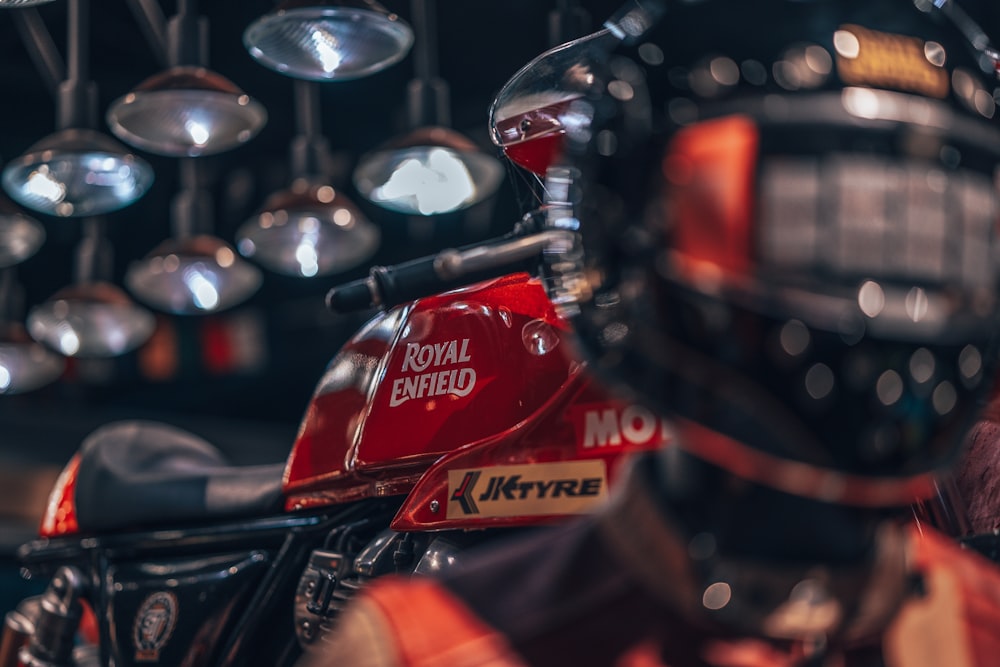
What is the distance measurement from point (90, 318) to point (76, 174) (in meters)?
1.08

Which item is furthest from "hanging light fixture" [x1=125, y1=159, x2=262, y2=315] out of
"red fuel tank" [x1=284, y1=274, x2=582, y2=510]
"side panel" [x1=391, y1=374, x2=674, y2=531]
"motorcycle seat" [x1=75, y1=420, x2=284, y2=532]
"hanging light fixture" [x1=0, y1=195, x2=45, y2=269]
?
"side panel" [x1=391, y1=374, x2=674, y2=531]

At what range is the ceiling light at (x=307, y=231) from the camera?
424 cm

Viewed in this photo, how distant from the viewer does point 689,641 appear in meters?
0.72

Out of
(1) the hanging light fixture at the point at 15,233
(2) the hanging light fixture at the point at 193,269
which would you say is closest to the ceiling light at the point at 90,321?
(2) the hanging light fixture at the point at 193,269

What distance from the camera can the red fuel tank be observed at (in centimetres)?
126

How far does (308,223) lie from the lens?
434 cm

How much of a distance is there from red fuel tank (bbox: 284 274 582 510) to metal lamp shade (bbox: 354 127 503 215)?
237 cm

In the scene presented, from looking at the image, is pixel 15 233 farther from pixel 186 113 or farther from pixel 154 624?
pixel 154 624

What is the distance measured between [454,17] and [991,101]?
16.7 ft

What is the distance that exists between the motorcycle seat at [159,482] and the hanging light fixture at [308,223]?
2.07m

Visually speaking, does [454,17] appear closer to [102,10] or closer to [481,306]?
[102,10]

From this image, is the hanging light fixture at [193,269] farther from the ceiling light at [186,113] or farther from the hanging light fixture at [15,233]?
the ceiling light at [186,113]

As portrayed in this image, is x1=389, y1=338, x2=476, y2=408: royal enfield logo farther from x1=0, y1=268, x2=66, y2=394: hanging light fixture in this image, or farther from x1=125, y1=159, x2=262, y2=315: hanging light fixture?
x1=0, y1=268, x2=66, y2=394: hanging light fixture

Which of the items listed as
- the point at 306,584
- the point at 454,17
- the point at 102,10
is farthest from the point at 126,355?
the point at 306,584
